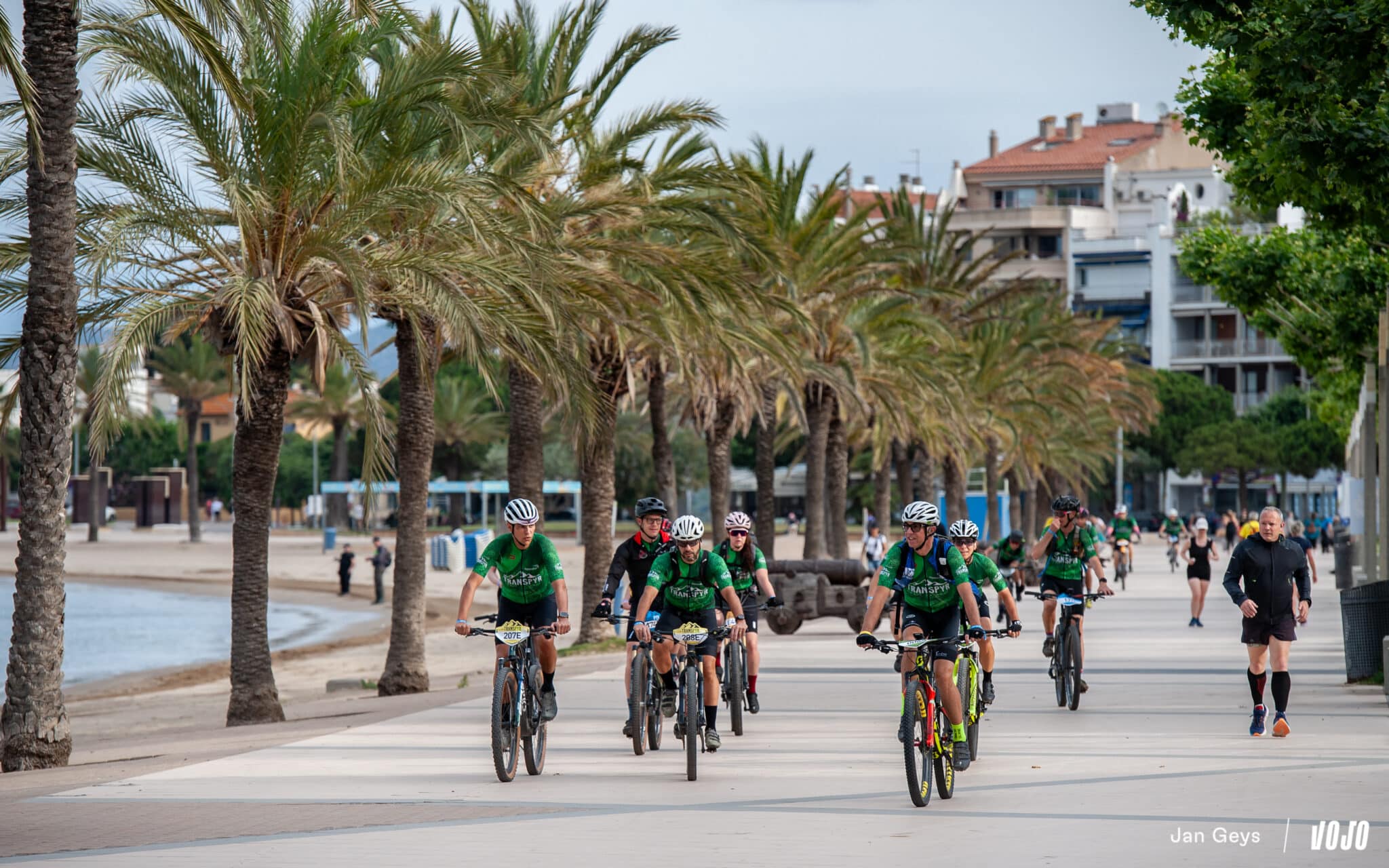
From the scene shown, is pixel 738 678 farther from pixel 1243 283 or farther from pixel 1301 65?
pixel 1243 283

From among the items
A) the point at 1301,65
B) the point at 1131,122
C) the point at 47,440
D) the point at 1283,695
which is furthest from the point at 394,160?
the point at 1131,122

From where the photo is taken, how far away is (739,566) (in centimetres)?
1402

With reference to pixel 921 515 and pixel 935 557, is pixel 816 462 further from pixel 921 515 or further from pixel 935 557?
pixel 921 515

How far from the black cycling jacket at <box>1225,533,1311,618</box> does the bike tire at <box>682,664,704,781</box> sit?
157 inches

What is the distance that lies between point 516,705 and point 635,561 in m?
2.31

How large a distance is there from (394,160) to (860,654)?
8496mm

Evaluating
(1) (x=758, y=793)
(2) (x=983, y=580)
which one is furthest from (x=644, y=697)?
(2) (x=983, y=580)

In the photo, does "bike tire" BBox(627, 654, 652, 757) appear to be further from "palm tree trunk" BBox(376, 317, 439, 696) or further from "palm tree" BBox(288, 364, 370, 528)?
"palm tree" BBox(288, 364, 370, 528)

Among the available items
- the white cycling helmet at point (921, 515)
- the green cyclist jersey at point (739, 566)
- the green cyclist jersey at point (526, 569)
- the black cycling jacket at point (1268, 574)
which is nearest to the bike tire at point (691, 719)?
the green cyclist jersey at point (526, 569)

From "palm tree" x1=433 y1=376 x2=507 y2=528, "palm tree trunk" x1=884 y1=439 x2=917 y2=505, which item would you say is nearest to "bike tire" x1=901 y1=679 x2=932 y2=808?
"palm tree trunk" x1=884 y1=439 x2=917 y2=505

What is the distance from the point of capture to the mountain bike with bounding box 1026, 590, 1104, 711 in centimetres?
1402

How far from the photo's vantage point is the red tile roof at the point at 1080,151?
117062 mm

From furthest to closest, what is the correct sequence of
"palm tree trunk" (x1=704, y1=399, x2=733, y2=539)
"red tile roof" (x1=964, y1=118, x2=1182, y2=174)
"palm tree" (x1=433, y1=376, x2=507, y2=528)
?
"red tile roof" (x1=964, y1=118, x2=1182, y2=174)
"palm tree" (x1=433, y1=376, x2=507, y2=528)
"palm tree trunk" (x1=704, y1=399, x2=733, y2=539)

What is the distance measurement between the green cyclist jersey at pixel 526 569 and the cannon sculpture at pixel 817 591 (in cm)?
1391
